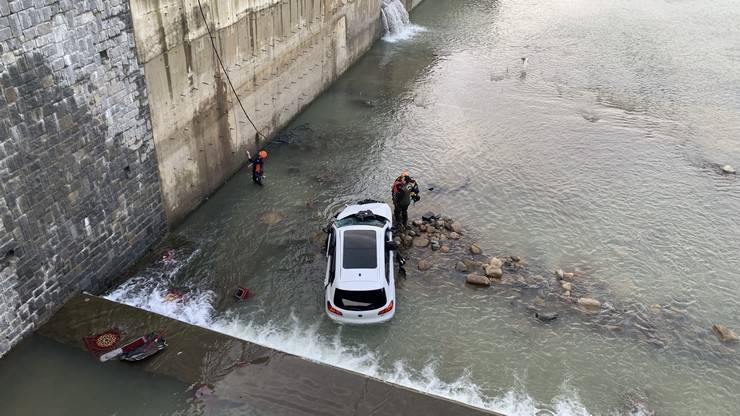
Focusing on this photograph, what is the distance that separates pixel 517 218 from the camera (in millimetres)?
18391

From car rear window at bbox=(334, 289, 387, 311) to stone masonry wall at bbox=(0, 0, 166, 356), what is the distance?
606 centimetres

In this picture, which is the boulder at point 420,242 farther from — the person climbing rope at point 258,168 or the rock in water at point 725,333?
the rock in water at point 725,333

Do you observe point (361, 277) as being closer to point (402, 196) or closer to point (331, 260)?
point (331, 260)

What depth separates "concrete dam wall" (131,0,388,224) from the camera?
15234mm

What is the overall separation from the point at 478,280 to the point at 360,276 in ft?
12.4

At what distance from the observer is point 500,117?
82.6 feet

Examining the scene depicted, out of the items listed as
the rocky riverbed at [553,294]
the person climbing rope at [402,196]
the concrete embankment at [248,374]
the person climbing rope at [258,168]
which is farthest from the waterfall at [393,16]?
the concrete embankment at [248,374]

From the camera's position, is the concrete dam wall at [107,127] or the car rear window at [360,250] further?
the car rear window at [360,250]

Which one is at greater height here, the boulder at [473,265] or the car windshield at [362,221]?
the car windshield at [362,221]

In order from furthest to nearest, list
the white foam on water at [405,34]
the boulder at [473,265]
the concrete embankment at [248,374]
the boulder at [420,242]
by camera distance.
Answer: the white foam on water at [405,34]
the boulder at [420,242]
the boulder at [473,265]
the concrete embankment at [248,374]

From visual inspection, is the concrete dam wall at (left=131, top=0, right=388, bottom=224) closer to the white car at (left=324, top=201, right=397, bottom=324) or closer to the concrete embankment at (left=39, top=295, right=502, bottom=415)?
the concrete embankment at (left=39, top=295, right=502, bottom=415)

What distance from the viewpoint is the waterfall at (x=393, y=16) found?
34000mm

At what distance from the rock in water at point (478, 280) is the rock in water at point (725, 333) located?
5690 millimetres

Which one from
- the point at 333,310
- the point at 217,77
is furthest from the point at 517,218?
the point at 217,77
